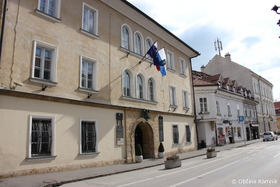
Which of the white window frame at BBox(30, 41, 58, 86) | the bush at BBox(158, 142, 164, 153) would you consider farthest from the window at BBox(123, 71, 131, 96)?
the white window frame at BBox(30, 41, 58, 86)

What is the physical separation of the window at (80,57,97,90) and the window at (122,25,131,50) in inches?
148

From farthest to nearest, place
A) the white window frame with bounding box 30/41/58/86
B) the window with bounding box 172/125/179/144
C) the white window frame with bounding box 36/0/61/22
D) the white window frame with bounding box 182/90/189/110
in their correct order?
the white window frame with bounding box 182/90/189/110
the window with bounding box 172/125/179/144
the white window frame with bounding box 36/0/61/22
the white window frame with bounding box 30/41/58/86

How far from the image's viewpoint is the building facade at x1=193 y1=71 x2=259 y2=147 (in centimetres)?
2775

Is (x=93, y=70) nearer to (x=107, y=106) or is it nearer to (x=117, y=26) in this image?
(x=107, y=106)

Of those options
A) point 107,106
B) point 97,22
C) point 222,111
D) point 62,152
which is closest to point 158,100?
point 107,106

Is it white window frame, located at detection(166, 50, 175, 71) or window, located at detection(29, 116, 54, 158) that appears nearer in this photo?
window, located at detection(29, 116, 54, 158)

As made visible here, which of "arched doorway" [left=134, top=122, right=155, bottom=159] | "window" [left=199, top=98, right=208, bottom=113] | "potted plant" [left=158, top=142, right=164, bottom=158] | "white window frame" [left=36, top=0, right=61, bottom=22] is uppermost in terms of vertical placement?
"white window frame" [left=36, top=0, right=61, bottom=22]

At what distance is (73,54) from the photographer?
1309 centimetres

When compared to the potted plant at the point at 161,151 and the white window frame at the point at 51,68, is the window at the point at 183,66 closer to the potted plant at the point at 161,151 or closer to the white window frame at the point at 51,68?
the potted plant at the point at 161,151

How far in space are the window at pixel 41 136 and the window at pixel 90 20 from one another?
6.26m

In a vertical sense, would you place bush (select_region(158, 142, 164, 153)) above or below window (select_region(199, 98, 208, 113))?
below

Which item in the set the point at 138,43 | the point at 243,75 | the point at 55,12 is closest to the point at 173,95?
the point at 138,43

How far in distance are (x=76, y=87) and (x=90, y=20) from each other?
481cm

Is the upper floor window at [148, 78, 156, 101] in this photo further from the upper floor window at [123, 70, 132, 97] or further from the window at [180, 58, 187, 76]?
the window at [180, 58, 187, 76]
